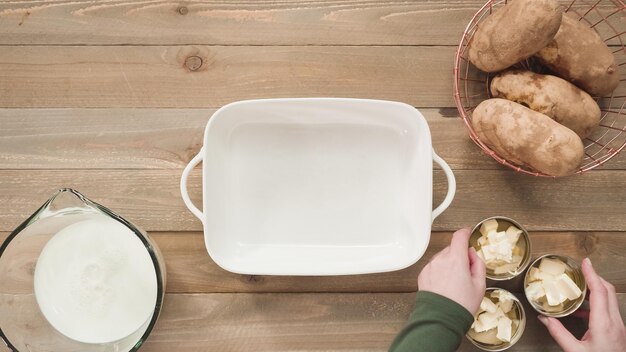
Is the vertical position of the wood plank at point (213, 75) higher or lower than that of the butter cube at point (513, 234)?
higher

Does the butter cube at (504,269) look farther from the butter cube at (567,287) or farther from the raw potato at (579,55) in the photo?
the raw potato at (579,55)

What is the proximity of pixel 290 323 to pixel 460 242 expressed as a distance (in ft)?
0.99

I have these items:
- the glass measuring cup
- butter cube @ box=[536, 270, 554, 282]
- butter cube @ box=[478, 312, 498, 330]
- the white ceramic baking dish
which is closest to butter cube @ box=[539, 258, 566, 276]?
butter cube @ box=[536, 270, 554, 282]

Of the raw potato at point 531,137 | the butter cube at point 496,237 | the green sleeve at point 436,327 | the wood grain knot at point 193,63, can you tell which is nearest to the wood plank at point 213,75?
the wood grain knot at point 193,63

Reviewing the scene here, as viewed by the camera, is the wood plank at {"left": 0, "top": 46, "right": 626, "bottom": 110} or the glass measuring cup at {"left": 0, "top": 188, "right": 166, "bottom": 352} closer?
the glass measuring cup at {"left": 0, "top": 188, "right": 166, "bottom": 352}

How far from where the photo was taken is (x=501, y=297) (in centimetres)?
79

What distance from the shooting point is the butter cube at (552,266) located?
79 cm

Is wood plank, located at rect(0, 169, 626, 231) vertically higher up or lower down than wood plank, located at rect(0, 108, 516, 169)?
lower down

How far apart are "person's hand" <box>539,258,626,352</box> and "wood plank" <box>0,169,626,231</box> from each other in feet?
0.36

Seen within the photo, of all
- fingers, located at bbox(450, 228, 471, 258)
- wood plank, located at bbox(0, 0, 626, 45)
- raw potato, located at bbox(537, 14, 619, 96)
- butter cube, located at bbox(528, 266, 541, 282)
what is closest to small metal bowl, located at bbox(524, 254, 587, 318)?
butter cube, located at bbox(528, 266, 541, 282)

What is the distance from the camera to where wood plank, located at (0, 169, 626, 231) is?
850 millimetres

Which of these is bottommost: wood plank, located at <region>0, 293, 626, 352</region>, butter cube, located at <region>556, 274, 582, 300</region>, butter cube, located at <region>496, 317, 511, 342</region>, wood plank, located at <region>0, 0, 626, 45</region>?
wood plank, located at <region>0, 293, 626, 352</region>

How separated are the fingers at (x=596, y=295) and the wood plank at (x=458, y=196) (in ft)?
0.32

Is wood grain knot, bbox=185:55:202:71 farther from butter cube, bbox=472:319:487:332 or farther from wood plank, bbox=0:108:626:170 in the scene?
butter cube, bbox=472:319:487:332
